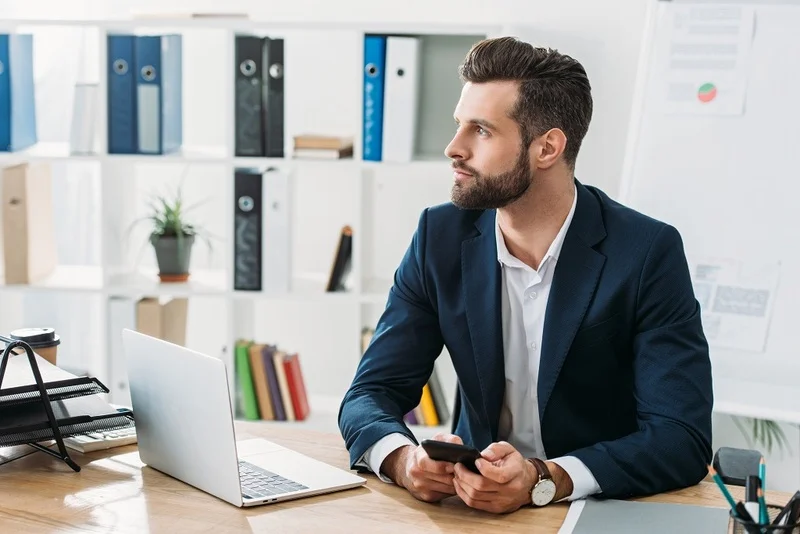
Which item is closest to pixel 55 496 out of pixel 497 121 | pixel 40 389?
pixel 40 389

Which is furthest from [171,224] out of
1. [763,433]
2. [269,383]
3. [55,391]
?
[763,433]

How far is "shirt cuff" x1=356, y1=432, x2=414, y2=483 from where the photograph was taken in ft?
5.23

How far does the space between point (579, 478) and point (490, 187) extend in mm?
535

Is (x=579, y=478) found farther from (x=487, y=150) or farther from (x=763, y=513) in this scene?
(x=487, y=150)

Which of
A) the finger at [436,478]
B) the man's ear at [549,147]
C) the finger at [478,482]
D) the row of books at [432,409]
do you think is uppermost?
the man's ear at [549,147]

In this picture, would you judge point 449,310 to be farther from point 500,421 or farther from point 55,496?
point 55,496

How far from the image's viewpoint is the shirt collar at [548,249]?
1865 mm

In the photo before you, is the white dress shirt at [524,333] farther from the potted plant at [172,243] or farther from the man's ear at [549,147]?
the potted plant at [172,243]

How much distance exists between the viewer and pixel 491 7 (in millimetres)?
3238

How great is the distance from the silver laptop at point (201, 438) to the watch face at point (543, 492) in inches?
10.0

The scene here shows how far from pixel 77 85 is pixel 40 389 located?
184 cm

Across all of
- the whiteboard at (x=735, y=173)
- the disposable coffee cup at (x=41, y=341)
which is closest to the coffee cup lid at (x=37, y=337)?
the disposable coffee cup at (x=41, y=341)

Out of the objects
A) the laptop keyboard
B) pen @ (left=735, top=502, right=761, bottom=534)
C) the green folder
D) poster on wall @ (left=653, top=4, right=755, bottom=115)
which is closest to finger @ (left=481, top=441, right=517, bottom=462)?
the laptop keyboard

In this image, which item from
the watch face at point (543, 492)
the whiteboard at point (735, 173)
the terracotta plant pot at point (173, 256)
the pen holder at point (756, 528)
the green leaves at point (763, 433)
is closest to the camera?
the pen holder at point (756, 528)
